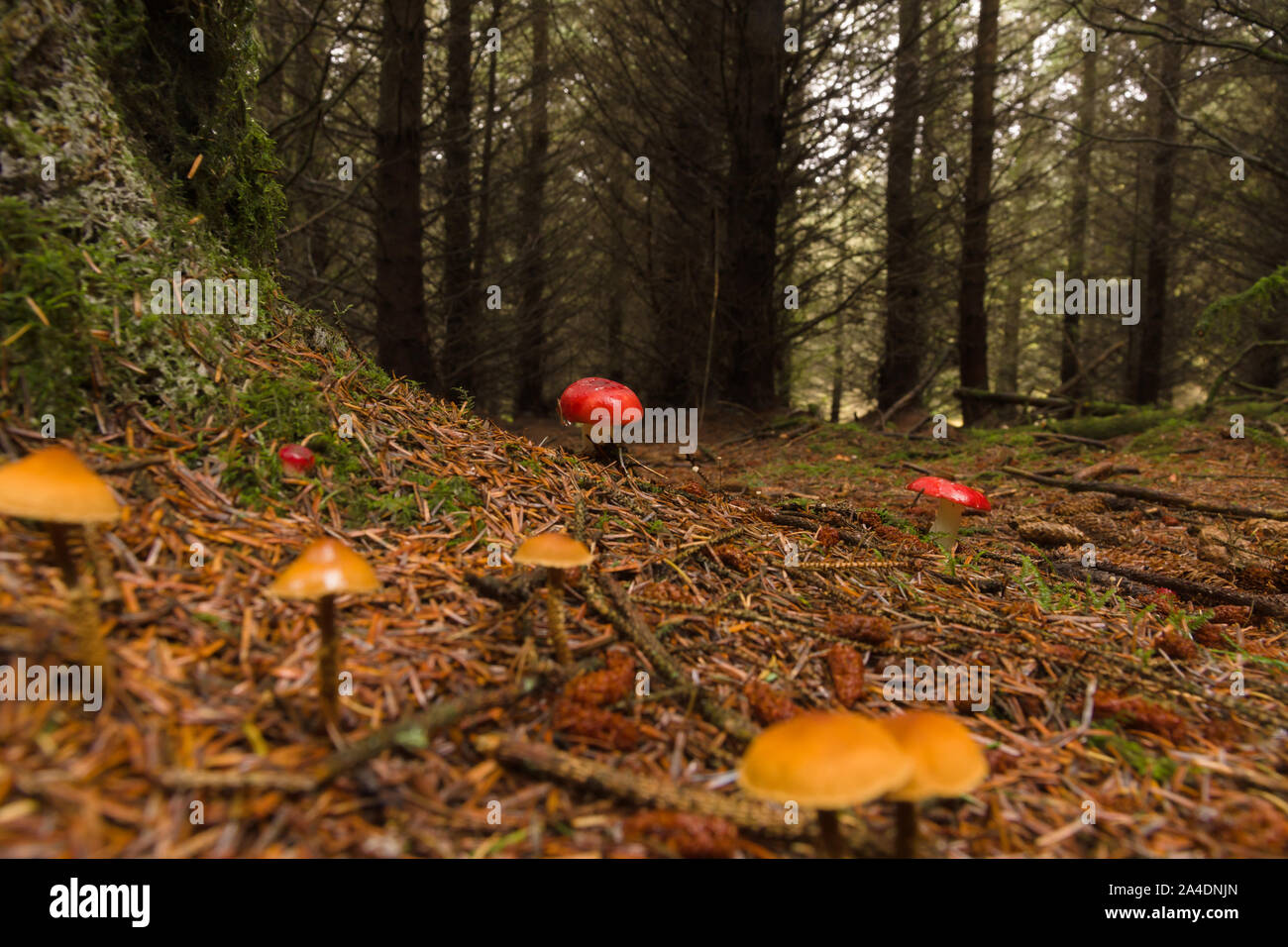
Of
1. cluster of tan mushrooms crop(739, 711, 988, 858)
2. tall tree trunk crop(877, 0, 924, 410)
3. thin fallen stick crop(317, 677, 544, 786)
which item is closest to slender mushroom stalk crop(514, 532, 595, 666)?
thin fallen stick crop(317, 677, 544, 786)

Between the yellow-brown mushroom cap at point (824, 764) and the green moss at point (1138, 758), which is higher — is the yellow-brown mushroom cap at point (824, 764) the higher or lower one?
the higher one

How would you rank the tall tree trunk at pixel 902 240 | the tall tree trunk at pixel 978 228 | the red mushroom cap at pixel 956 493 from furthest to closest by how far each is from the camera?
the tall tree trunk at pixel 978 228 → the tall tree trunk at pixel 902 240 → the red mushroom cap at pixel 956 493

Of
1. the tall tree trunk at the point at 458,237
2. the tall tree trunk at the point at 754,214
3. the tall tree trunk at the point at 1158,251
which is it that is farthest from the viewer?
the tall tree trunk at the point at 1158,251

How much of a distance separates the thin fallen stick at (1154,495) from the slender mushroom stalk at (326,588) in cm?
538

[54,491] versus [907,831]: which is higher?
[54,491]

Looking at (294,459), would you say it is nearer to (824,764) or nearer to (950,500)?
(824,764)

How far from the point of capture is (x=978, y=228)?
11180 millimetres

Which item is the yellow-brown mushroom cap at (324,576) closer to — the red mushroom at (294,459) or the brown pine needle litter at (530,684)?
the brown pine needle litter at (530,684)

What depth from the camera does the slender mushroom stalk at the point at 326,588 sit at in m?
1.32

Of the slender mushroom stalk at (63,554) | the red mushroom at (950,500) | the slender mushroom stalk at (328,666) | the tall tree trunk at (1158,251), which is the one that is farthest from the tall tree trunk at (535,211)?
the tall tree trunk at (1158,251)

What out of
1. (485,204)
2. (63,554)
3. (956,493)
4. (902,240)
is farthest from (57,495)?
(902,240)

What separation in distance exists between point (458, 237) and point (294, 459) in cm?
969

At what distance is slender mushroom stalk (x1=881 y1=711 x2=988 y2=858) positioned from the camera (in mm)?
1217

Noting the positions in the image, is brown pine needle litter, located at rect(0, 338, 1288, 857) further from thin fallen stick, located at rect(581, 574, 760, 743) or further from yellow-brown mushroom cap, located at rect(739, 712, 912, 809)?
yellow-brown mushroom cap, located at rect(739, 712, 912, 809)
